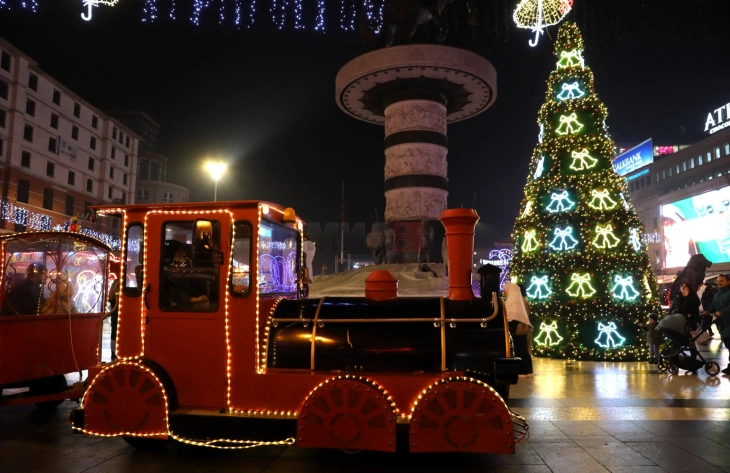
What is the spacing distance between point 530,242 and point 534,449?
8953 millimetres

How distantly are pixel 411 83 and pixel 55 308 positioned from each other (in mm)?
29197

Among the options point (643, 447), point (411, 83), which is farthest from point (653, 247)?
point (643, 447)

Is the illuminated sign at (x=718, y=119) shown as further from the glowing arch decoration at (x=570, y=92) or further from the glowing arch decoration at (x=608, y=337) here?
the glowing arch decoration at (x=608, y=337)

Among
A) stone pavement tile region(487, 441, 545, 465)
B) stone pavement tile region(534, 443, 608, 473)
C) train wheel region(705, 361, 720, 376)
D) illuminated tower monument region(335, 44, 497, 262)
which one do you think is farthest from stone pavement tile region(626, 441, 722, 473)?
illuminated tower monument region(335, 44, 497, 262)

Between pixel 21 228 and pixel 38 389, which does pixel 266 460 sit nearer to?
pixel 38 389

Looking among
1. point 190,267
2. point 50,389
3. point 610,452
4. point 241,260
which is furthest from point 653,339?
point 50,389

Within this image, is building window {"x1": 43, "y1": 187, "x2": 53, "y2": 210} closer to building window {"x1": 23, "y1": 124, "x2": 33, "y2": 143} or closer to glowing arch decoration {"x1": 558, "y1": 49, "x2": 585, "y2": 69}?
building window {"x1": 23, "y1": 124, "x2": 33, "y2": 143}

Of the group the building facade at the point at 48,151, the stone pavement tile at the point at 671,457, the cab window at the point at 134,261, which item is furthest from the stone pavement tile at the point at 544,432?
the building facade at the point at 48,151

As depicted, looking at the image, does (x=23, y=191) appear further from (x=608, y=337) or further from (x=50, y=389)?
(x=608, y=337)

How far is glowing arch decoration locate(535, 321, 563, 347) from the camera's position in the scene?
13062 mm

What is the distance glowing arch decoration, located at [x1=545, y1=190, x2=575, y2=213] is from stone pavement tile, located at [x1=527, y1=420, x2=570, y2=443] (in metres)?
7.88

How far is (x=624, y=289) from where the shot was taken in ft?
41.7

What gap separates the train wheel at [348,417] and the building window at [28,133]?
44.4m

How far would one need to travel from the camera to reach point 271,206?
6.07 meters
